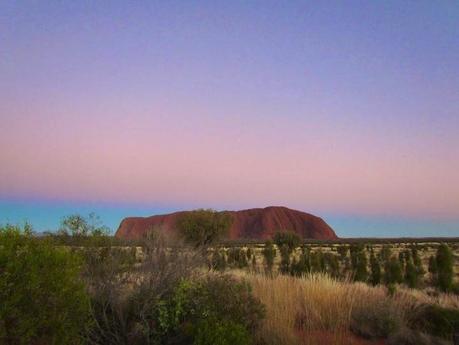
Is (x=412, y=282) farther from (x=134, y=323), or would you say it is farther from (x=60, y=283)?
(x=60, y=283)

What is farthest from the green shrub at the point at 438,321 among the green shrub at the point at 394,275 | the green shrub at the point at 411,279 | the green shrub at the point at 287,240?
the green shrub at the point at 287,240

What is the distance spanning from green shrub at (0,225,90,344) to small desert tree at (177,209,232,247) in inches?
983

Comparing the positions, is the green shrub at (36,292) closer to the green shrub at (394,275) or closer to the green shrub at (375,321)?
the green shrub at (375,321)

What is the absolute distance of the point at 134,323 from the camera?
325 inches

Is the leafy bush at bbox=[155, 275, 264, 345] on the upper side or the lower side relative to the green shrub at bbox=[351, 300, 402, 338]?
upper

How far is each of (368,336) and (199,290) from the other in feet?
12.8

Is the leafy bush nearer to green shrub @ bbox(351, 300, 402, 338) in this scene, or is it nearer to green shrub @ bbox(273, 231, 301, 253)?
green shrub @ bbox(351, 300, 402, 338)

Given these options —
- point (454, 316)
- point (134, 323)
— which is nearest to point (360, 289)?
point (454, 316)

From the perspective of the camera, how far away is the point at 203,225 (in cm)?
3222

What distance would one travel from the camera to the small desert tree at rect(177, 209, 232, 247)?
103 ft

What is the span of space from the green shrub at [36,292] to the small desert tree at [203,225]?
81.9ft

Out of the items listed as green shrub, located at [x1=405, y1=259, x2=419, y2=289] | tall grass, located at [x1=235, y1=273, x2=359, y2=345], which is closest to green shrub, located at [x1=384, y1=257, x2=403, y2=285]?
green shrub, located at [x1=405, y1=259, x2=419, y2=289]

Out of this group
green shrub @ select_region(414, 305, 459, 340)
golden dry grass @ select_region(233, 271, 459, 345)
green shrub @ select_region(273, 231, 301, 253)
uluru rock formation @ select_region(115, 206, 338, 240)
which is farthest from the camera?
uluru rock formation @ select_region(115, 206, 338, 240)

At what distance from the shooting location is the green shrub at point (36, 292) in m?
4.98
